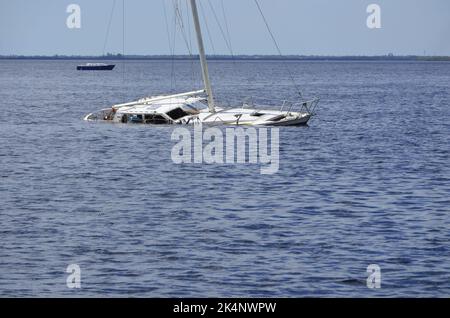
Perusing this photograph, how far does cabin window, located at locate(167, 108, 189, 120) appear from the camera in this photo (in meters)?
73.6

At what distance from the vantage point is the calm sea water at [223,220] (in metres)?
28.4

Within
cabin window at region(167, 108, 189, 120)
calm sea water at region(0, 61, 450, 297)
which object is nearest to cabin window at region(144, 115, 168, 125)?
cabin window at region(167, 108, 189, 120)

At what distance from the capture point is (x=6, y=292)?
27359 millimetres

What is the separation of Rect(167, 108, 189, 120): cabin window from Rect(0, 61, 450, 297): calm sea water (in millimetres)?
6097

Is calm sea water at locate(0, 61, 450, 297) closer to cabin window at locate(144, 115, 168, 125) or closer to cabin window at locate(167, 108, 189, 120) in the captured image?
cabin window at locate(167, 108, 189, 120)

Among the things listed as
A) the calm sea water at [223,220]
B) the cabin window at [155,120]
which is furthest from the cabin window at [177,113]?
the calm sea water at [223,220]

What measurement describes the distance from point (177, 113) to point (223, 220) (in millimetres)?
37461

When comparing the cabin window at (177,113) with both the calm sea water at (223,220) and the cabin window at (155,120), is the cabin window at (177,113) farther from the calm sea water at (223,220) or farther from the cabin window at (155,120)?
the calm sea water at (223,220)

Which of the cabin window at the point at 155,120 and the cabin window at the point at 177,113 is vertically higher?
the cabin window at the point at 177,113

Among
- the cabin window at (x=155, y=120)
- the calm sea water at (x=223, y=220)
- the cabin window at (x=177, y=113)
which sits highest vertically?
the cabin window at (x=177, y=113)

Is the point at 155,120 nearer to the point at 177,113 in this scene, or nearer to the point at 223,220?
the point at 177,113

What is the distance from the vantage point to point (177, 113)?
73.7 m

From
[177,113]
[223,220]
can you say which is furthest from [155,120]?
[223,220]

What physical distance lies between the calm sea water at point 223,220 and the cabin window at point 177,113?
6097 mm
